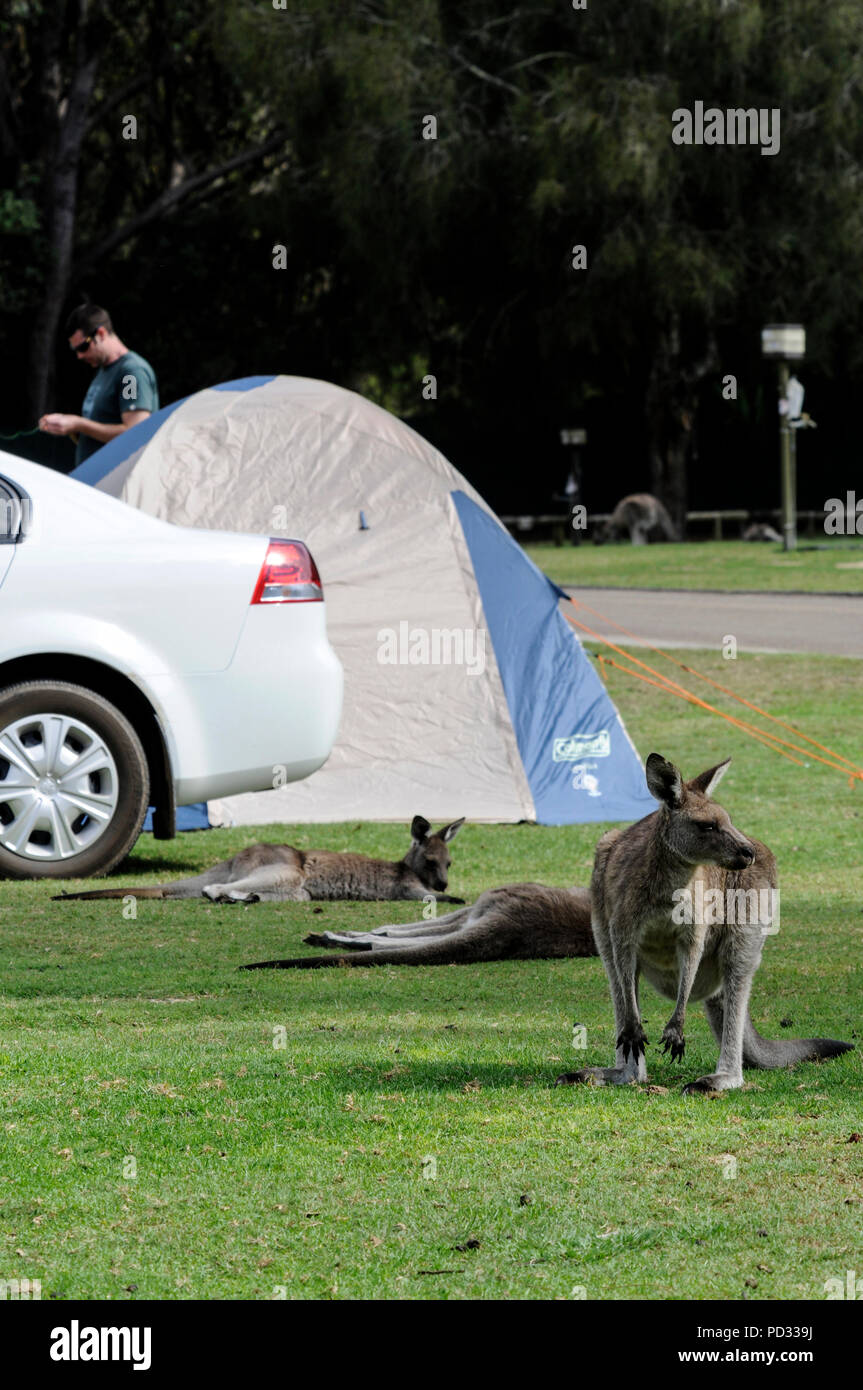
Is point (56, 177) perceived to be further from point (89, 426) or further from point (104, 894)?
point (104, 894)

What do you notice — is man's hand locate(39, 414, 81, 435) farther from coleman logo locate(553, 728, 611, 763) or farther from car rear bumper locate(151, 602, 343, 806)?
coleman logo locate(553, 728, 611, 763)

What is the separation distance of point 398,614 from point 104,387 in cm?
227

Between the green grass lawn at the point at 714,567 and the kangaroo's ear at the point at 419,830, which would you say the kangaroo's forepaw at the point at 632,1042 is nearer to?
the kangaroo's ear at the point at 419,830

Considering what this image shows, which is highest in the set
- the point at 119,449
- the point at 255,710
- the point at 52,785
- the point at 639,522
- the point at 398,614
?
the point at 119,449

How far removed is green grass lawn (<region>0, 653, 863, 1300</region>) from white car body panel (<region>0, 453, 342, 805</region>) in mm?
1402

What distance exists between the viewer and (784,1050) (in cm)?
550

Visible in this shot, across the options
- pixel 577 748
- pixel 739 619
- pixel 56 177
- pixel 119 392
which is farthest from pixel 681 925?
pixel 56 177

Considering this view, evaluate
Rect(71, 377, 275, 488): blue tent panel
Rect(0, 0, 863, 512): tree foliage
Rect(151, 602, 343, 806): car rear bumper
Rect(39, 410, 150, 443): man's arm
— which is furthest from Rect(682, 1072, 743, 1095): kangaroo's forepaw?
Rect(0, 0, 863, 512): tree foliage

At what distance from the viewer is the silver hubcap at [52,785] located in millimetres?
8938

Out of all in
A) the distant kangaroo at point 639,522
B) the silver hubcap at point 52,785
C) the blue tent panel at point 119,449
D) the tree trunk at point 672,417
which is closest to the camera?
the silver hubcap at point 52,785

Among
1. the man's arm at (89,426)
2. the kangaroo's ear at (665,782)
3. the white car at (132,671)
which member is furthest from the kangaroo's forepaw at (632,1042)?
the man's arm at (89,426)

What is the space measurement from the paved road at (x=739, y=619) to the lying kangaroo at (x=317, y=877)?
9.83 meters

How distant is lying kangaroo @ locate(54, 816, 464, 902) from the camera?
28.9ft

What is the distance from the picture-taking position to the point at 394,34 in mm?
36938
